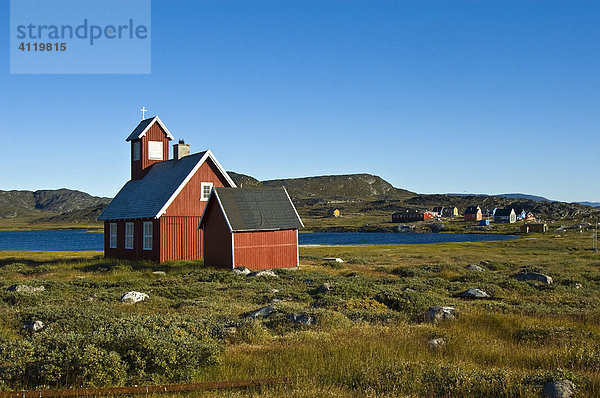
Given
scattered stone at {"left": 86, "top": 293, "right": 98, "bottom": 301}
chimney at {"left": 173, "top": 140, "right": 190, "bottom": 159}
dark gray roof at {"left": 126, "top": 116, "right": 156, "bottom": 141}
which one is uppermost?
dark gray roof at {"left": 126, "top": 116, "right": 156, "bottom": 141}

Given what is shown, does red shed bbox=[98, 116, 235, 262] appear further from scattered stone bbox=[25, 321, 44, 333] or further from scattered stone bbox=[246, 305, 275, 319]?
scattered stone bbox=[25, 321, 44, 333]

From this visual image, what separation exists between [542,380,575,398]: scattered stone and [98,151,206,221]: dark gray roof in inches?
1239

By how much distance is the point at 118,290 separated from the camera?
2367cm

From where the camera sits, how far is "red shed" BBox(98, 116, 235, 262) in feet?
124

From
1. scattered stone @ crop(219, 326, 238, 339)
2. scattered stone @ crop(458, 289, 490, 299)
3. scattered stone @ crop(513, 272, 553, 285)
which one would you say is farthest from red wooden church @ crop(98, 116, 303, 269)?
scattered stone @ crop(219, 326, 238, 339)

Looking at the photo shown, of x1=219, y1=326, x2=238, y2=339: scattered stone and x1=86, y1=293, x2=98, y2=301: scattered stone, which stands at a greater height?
x1=219, y1=326, x2=238, y2=339: scattered stone

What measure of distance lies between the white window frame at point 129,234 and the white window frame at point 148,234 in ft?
6.75

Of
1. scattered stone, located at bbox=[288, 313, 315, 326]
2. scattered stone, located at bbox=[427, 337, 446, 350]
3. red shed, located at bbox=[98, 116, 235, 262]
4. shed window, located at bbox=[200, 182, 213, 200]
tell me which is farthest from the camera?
shed window, located at bbox=[200, 182, 213, 200]

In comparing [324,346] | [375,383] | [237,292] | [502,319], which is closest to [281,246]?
[237,292]

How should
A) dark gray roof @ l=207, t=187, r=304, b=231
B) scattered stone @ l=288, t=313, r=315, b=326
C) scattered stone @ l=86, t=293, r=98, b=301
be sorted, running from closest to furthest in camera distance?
1. scattered stone @ l=288, t=313, r=315, b=326
2. scattered stone @ l=86, t=293, r=98, b=301
3. dark gray roof @ l=207, t=187, r=304, b=231

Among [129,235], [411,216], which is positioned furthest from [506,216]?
[129,235]

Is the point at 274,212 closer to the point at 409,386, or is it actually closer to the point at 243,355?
the point at 243,355

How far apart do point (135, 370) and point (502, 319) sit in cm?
984

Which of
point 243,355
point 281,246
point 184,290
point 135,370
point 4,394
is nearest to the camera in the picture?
point 4,394
